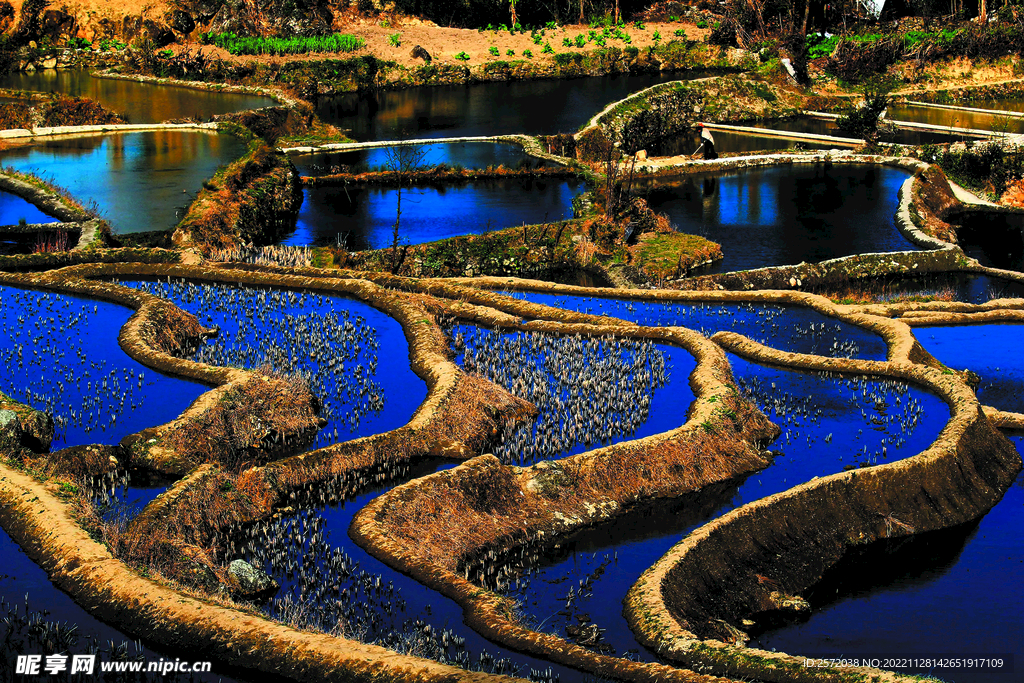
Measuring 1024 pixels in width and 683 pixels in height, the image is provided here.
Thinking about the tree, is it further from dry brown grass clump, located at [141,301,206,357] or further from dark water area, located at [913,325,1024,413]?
dark water area, located at [913,325,1024,413]

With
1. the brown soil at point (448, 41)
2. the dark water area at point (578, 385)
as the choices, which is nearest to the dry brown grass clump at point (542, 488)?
the dark water area at point (578, 385)

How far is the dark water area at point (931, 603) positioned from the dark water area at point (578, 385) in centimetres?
571

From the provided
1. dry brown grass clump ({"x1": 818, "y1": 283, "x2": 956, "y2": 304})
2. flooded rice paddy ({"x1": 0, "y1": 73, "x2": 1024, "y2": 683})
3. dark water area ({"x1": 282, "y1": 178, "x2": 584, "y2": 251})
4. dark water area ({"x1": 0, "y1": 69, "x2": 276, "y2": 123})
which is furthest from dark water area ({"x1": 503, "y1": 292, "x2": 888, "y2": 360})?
dark water area ({"x1": 0, "y1": 69, "x2": 276, "y2": 123})

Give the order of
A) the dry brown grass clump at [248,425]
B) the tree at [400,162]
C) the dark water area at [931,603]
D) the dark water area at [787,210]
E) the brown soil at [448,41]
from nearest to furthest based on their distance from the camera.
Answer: the dark water area at [931,603] < the dry brown grass clump at [248,425] < the dark water area at [787,210] < the tree at [400,162] < the brown soil at [448,41]

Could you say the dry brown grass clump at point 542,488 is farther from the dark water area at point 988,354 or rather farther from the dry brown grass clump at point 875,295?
the dry brown grass clump at point 875,295

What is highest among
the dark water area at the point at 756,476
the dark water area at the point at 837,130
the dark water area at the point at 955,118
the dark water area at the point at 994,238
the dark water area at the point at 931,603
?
the dark water area at the point at 955,118

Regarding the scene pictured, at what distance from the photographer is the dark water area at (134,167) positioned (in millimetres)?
44906

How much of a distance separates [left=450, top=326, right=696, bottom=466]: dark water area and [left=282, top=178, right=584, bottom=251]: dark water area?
1673 centimetres

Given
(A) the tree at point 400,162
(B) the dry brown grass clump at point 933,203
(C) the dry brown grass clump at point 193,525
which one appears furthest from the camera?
(B) the dry brown grass clump at point 933,203

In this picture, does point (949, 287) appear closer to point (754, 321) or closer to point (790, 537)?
point (754, 321)

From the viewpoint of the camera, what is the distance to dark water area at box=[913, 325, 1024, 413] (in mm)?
26156

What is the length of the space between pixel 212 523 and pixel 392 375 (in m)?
8.25

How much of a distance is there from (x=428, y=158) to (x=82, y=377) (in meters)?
41.5

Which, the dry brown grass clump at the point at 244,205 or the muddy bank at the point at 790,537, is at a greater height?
the dry brown grass clump at the point at 244,205
